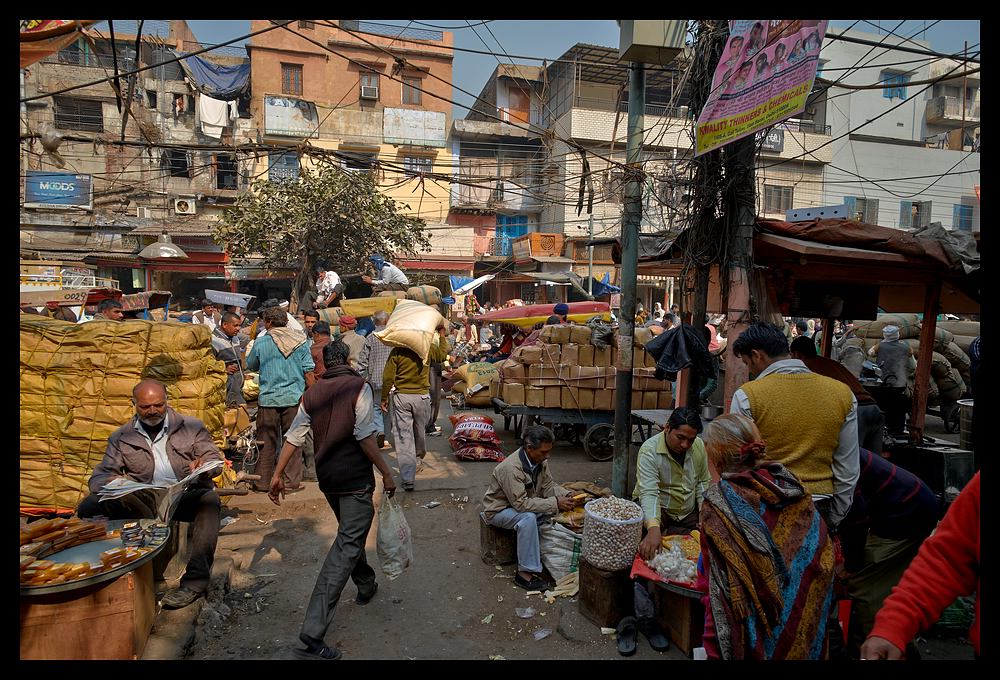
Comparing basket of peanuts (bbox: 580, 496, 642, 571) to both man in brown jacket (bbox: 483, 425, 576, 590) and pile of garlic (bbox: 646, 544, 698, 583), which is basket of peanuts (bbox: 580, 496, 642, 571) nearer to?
pile of garlic (bbox: 646, 544, 698, 583)

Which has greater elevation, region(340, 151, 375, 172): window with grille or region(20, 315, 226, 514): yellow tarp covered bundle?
region(340, 151, 375, 172): window with grille

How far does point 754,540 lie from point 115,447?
3993 mm

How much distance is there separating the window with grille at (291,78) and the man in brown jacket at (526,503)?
28.8 m

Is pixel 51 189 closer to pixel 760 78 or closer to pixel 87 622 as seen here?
pixel 87 622

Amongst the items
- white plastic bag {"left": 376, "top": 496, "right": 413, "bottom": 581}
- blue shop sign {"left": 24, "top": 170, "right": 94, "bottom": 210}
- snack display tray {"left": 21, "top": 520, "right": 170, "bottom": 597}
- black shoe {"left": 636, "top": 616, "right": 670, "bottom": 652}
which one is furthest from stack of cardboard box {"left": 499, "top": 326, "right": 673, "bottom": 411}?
blue shop sign {"left": 24, "top": 170, "right": 94, "bottom": 210}

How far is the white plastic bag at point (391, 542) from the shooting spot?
4059 millimetres

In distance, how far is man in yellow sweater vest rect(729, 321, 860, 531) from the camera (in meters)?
3.02

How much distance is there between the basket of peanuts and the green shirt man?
9 centimetres

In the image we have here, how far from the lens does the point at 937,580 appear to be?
1671mm

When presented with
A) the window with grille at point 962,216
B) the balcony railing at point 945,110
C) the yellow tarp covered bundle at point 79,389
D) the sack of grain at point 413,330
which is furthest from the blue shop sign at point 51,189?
the balcony railing at point 945,110

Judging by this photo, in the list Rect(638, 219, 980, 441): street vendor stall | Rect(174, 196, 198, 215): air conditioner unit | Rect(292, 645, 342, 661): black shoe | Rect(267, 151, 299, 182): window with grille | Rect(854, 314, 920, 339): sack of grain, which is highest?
Rect(267, 151, 299, 182): window with grille

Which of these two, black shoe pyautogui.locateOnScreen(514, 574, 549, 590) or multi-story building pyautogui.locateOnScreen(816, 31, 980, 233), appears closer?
black shoe pyautogui.locateOnScreen(514, 574, 549, 590)

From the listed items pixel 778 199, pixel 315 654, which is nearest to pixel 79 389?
pixel 315 654

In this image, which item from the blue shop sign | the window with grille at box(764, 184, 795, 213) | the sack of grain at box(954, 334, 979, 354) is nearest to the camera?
the sack of grain at box(954, 334, 979, 354)
